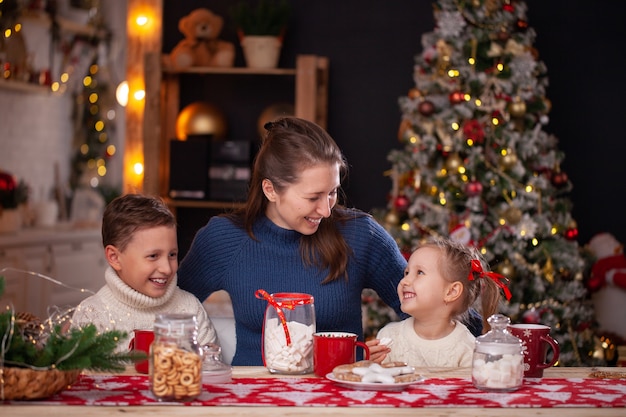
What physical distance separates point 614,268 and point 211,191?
2362 millimetres

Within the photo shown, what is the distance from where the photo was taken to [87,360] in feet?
5.88

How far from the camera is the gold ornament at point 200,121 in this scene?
5953mm

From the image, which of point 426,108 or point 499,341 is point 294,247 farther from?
point 426,108

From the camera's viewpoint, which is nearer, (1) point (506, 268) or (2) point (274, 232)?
(2) point (274, 232)

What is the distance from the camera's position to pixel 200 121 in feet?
19.5

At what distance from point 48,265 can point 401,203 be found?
2916mm

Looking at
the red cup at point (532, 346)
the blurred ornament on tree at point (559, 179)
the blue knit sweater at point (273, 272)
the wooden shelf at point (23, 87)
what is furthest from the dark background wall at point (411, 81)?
the red cup at point (532, 346)

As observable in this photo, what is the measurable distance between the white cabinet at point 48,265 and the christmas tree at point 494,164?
7.15 ft

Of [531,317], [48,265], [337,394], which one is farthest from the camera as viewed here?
[48,265]

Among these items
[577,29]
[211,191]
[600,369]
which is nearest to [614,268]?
[577,29]

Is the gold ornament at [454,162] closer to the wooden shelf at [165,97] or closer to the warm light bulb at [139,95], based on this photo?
the wooden shelf at [165,97]

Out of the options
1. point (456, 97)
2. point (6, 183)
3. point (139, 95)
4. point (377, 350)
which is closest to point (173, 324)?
point (377, 350)

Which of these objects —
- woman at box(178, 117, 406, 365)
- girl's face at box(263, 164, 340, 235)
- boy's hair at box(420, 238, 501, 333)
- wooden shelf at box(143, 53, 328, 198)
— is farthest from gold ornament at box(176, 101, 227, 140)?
boy's hair at box(420, 238, 501, 333)

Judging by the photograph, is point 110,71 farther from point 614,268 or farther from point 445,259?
point 445,259
